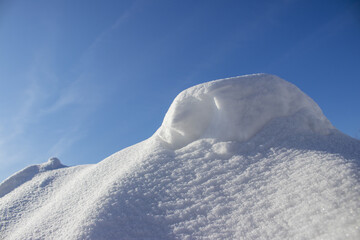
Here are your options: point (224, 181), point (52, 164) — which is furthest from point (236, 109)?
point (52, 164)

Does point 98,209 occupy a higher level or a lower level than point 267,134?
lower

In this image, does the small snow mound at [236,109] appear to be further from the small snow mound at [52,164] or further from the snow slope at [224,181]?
the small snow mound at [52,164]

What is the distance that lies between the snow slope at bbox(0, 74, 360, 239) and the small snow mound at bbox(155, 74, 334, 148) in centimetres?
1

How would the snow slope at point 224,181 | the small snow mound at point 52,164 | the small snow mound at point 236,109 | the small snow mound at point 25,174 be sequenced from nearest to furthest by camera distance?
the snow slope at point 224,181
the small snow mound at point 236,109
the small snow mound at point 25,174
the small snow mound at point 52,164

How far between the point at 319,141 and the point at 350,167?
1.99ft

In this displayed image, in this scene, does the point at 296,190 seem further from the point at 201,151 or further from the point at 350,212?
the point at 201,151

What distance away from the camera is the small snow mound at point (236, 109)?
10.0ft

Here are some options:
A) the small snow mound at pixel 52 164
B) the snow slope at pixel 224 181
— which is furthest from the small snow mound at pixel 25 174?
the snow slope at pixel 224 181

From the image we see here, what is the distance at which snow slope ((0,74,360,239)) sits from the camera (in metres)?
2.07

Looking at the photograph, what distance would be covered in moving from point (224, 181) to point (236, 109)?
38.4 inches

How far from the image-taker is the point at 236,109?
10.2ft

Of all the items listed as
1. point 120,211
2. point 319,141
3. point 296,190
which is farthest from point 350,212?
point 120,211

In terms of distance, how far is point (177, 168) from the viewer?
2.94 m

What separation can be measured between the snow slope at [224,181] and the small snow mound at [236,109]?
0.05 ft
